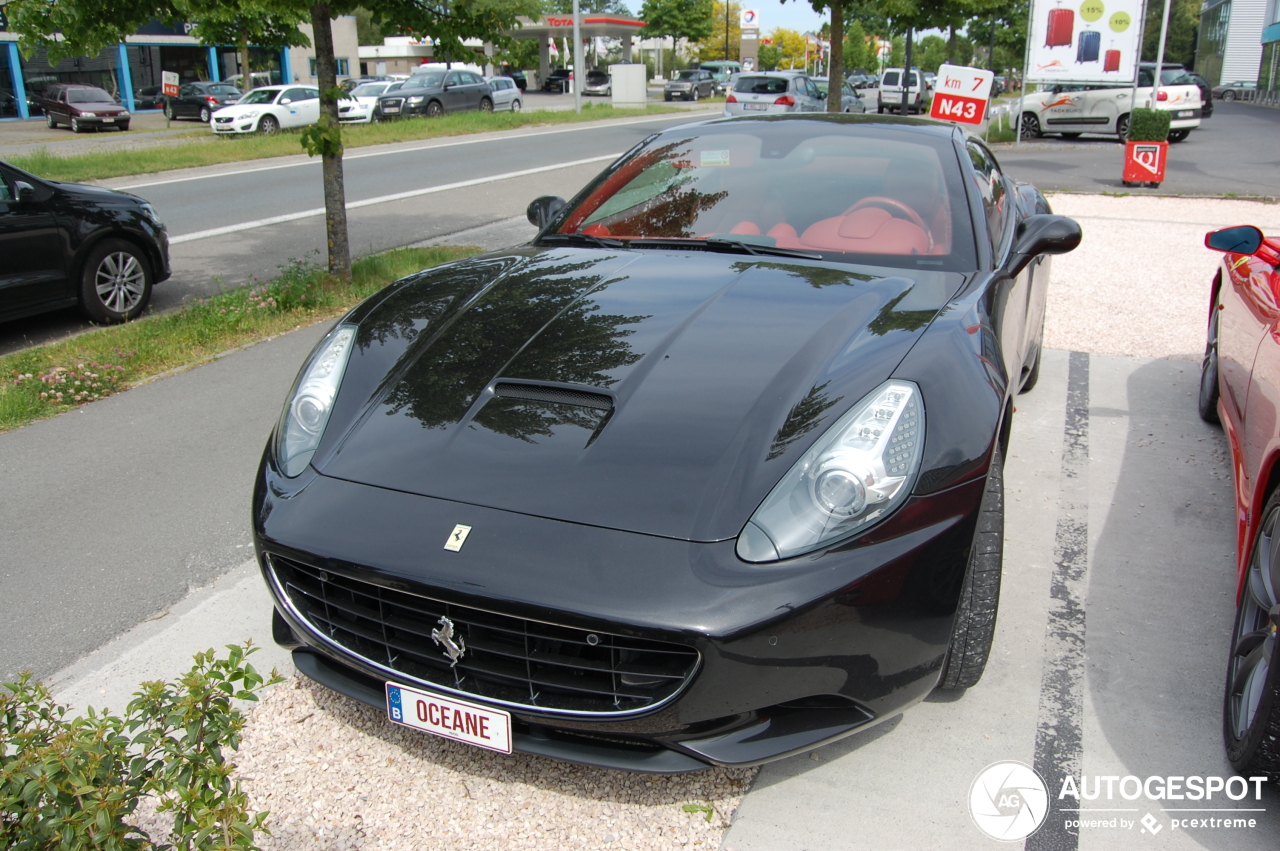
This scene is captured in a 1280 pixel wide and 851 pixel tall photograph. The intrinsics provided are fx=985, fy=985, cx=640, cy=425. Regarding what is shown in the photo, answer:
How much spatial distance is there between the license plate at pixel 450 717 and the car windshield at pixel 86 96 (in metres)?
35.3

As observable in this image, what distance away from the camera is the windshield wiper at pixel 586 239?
3.62 metres

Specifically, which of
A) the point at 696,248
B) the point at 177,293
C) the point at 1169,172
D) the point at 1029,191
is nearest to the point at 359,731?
the point at 696,248

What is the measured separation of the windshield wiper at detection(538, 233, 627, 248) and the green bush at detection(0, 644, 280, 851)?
2131 mm

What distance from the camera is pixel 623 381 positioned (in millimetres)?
2551

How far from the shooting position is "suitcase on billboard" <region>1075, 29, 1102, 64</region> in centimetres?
1794

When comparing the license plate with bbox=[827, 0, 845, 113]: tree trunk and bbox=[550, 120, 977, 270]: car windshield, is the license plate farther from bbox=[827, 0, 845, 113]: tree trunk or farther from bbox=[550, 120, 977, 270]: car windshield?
bbox=[827, 0, 845, 113]: tree trunk

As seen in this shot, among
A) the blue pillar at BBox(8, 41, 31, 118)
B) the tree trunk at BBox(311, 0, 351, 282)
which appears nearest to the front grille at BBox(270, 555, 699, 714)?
the tree trunk at BBox(311, 0, 351, 282)

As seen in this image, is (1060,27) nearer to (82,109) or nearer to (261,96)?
(261,96)

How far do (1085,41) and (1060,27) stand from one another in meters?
0.53

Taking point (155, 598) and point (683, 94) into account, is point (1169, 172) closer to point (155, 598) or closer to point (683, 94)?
point (155, 598)

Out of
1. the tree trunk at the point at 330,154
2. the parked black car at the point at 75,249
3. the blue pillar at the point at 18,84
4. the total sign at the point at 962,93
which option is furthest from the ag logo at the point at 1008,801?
the blue pillar at the point at 18,84

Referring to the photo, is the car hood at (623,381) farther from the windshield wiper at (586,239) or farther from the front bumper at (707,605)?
the windshield wiper at (586,239)

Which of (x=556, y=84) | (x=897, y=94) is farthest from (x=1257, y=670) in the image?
(x=556, y=84)

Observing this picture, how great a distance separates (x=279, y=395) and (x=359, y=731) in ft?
10.6
